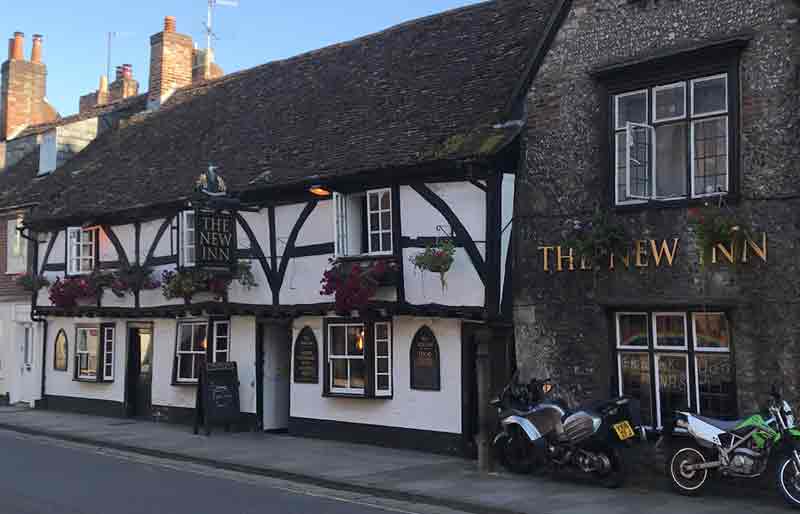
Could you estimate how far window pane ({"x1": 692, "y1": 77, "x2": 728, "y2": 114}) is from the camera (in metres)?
11.6

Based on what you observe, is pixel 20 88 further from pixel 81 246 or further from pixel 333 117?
pixel 333 117

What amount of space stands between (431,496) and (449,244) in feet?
14.1

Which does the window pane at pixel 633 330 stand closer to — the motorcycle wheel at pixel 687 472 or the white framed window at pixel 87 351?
the motorcycle wheel at pixel 687 472

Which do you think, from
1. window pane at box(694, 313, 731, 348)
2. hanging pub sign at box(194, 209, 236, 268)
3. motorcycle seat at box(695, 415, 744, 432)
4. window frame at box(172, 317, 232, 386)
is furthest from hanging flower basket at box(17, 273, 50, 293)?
motorcycle seat at box(695, 415, 744, 432)

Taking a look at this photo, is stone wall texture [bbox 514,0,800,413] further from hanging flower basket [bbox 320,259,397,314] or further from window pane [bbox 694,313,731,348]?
hanging flower basket [bbox 320,259,397,314]

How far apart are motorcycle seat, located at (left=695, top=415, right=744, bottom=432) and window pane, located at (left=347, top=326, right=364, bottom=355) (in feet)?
22.5

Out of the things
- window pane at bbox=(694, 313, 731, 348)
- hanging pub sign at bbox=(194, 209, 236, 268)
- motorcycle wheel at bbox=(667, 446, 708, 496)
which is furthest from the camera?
hanging pub sign at bbox=(194, 209, 236, 268)

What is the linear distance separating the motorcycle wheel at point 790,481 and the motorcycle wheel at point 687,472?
944mm

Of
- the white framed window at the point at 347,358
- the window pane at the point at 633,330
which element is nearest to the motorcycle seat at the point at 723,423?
the window pane at the point at 633,330

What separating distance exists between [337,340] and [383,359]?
1.23 meters

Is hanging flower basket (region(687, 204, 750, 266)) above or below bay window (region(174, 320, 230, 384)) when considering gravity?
above

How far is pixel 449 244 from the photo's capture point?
13.9 meters

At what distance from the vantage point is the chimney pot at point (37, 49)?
30.6 meters

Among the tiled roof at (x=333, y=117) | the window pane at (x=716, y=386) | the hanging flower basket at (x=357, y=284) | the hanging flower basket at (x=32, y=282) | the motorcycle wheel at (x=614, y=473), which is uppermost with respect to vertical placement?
the tiled roof at (x=333, y=117)
